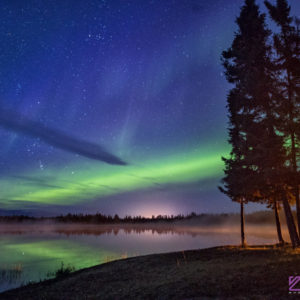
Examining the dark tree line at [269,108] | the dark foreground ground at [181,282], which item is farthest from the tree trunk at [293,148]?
the dark foreground ground at [181,282]

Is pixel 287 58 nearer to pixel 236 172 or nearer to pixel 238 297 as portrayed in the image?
pixel 236 172

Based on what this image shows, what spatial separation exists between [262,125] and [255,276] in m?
14.0

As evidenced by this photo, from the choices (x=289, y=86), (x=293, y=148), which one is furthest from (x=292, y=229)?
(x=289, y=86)

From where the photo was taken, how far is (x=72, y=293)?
1419cm

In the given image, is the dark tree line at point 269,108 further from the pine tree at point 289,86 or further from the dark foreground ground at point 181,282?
the dark foreground ground at point 181,282

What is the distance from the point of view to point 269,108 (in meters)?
22.0

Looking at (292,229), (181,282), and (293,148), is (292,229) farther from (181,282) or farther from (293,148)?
(181,282)

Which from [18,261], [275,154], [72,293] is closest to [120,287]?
[72,293]

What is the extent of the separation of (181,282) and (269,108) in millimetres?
16246

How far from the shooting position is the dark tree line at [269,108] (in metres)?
19.8

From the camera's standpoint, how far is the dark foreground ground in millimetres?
9469

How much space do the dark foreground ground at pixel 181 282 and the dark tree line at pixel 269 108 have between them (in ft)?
24.7

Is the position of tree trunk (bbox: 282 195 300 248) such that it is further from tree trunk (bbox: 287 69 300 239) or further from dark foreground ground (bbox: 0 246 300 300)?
dark foreground ground (bbox: 0 246 300 300)

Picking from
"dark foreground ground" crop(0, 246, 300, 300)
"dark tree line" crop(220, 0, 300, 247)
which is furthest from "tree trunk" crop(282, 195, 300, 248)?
"dark foreground ground" crop(0, 246, 300, 300)
